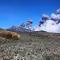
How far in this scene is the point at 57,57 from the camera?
420 inches

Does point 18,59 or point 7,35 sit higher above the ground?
point 7,35

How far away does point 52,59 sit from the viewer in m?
10.3

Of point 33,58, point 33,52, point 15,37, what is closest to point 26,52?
point 33,52

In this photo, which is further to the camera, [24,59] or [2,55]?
[2,55]

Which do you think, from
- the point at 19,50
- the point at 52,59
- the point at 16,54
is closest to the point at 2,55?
the point at 16,54

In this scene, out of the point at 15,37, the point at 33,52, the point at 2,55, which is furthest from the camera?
the point at 15,37

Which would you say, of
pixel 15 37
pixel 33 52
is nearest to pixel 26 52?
pixel 33 52

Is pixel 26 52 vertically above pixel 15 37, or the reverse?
pixel 15 37

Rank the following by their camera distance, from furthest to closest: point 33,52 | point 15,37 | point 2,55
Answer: point 15,37
point 33,52
point 2,55

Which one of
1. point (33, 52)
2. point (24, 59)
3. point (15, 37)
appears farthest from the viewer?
point (15, 37)

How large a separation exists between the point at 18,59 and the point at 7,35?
31.6 ft

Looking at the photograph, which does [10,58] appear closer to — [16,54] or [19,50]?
[16,54]

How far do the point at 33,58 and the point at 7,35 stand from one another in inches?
377

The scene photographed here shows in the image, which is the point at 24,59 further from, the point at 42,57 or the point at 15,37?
the point at 15,37
